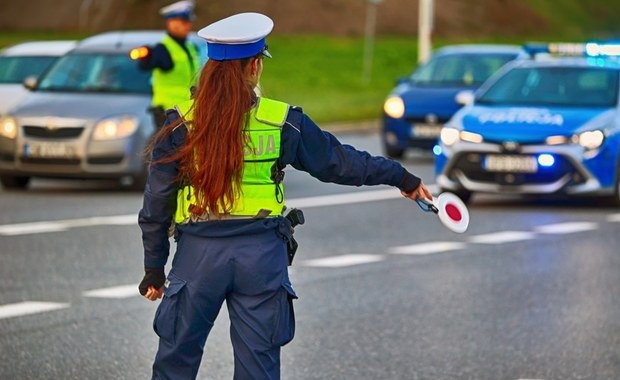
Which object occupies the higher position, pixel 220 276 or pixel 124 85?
pixel 220 276

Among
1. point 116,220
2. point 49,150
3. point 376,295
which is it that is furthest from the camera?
point 49,150

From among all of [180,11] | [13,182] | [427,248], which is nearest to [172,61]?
[180,11]

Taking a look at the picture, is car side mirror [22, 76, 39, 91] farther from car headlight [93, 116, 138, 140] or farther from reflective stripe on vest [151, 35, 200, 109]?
reflective stripe on vest [151, 35, 200, 109]

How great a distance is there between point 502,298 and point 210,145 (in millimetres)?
5546

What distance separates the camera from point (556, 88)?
18500 millimetres

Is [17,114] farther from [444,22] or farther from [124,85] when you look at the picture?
[444,22]

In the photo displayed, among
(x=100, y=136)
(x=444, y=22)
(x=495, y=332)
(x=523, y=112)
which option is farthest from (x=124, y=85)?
(x=444, y=22)

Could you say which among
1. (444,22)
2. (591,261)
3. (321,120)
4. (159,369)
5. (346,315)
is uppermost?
(159,369)

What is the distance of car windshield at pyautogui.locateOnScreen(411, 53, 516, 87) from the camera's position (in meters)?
24.5

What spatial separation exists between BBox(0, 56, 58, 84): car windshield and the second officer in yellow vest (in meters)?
7.08

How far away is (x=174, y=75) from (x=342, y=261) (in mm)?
3580

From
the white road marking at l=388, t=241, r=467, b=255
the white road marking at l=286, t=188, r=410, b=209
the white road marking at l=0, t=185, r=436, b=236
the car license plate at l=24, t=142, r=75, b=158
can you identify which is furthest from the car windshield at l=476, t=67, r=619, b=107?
the white road marking at l=388, t=241, r=467, b=255

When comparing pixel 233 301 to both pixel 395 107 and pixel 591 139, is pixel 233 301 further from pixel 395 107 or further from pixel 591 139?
pixel 395 107

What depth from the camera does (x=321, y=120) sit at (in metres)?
31.1
